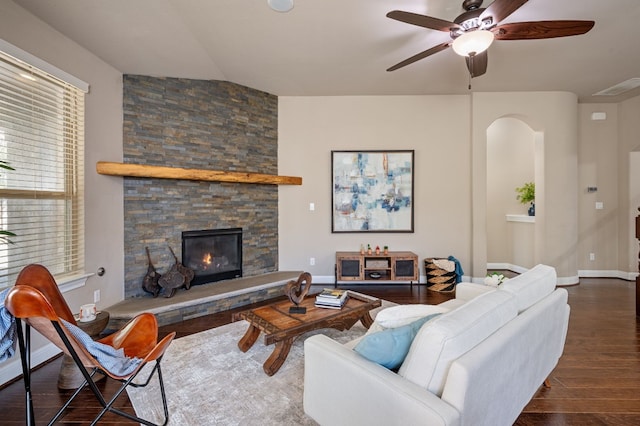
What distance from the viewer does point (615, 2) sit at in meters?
2.41

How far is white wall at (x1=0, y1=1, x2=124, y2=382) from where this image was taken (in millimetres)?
2637

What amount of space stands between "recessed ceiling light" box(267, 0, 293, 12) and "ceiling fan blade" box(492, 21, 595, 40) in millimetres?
1595

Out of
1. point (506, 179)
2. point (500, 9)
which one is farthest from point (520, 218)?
point (500, 9)

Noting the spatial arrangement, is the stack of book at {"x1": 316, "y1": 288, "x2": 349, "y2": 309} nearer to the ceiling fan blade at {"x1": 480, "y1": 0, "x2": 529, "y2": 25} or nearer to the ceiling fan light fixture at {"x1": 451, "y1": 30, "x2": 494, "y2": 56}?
the ceiling fan light fixture at {"x1": 451, "y1": 30, "x2": 494, "y2": 56}

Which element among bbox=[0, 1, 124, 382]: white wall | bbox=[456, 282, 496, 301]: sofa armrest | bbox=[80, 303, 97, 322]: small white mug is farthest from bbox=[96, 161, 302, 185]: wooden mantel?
bbox=[456, 282, 496, 301]: sofa armrest

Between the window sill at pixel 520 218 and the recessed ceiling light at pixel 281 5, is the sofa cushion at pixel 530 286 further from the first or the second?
the window sill at pixel 520 218

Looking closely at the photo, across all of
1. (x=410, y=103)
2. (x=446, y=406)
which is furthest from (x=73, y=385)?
(x=410, y=103)

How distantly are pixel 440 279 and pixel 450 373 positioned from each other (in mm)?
3471

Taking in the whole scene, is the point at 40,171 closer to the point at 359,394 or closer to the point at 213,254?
the point at 213,254

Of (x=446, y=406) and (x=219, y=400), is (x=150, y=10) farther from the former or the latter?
(x=446, y=406)

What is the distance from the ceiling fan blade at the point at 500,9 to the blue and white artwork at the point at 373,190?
2.55 metres

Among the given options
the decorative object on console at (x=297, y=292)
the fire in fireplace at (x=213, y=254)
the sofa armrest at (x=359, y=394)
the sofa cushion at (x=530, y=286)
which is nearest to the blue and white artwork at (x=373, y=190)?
the fire in fireplace at (x=213, y=254)

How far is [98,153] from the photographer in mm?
3068

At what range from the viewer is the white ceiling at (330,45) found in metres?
2.44
